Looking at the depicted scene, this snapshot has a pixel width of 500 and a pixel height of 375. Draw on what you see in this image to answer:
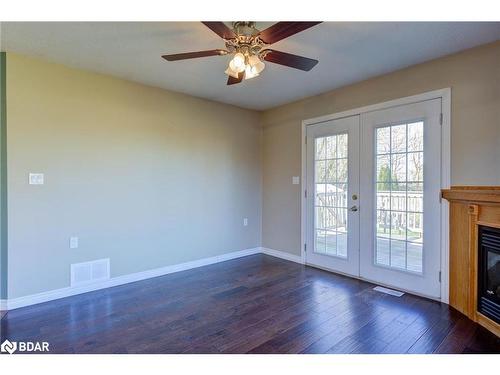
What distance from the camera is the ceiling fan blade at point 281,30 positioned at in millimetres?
1764

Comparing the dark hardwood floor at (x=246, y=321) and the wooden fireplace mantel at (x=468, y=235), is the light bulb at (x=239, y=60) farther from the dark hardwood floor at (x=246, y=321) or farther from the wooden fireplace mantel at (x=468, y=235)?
the wooden fireplace mantel at (x=468, y=235)

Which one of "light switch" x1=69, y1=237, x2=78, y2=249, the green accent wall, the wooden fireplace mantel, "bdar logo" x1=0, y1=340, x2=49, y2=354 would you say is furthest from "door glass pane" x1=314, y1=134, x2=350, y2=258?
the green accent wall

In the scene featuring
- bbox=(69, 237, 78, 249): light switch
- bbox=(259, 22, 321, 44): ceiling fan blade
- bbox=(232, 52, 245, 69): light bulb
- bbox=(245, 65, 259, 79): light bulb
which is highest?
bbox=(259, 22, 321, 44): ceiling fan blade

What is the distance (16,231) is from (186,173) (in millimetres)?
1983

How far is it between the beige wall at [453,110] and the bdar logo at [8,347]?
339 cm

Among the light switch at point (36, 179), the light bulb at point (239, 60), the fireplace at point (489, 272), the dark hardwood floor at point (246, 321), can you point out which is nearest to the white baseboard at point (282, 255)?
the dark hardwood floor at point (246, 321)

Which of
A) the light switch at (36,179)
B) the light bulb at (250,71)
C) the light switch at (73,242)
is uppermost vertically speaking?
the light bulb at (250,71)

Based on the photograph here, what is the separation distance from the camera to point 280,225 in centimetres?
466

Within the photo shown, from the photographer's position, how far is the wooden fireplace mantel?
234 cm

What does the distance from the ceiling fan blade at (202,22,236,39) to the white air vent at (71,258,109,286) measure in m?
2.81

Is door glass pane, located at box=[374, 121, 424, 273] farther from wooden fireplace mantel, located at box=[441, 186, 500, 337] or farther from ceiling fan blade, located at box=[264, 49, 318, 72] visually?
ceiling fan blade, located at box=[264, 49, 318, 72]

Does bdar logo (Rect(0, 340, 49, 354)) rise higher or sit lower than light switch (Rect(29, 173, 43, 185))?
lower

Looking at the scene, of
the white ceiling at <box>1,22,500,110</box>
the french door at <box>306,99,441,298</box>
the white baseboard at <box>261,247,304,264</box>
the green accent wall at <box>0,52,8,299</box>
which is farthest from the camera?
the white baseboard at <box>261,247,304,264</box>

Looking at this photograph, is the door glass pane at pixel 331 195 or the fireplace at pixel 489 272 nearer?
the fireplace at pixel 489 272
